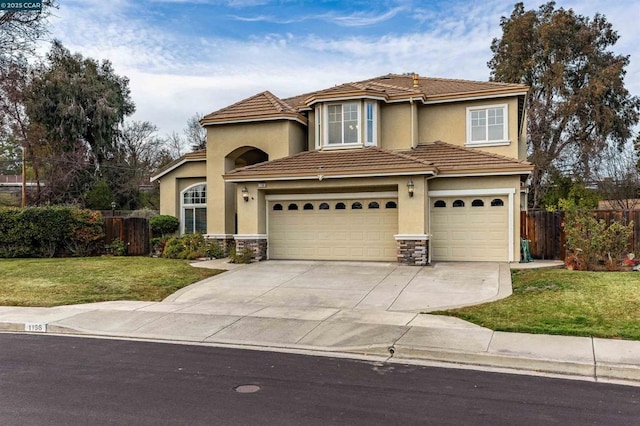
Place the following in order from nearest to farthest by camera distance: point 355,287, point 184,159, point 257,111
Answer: point 355,287
point 257,111
point 184,159

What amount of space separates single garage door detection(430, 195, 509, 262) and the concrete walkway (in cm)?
115

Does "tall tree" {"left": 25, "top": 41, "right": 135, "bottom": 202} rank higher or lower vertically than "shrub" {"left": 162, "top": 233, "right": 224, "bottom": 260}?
higher

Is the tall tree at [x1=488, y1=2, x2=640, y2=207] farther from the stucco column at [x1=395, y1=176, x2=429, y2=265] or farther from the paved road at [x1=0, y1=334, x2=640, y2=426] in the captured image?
the paved road at [x1=0, y1=334, x2=640, y2=426]

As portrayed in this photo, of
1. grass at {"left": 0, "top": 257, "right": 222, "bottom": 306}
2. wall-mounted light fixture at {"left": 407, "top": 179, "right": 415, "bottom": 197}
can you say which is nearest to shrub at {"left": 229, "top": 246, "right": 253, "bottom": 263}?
grass at {"left": 0, "top": 257, "right": 222, "bottom": 306}

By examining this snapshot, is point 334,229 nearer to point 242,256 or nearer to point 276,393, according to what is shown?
point 242,256

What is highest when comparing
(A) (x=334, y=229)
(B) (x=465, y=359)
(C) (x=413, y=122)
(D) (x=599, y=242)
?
(C) (x=413, y=122)

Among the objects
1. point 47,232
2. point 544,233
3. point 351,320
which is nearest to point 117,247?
point 47,232

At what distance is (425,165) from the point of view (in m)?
15.9

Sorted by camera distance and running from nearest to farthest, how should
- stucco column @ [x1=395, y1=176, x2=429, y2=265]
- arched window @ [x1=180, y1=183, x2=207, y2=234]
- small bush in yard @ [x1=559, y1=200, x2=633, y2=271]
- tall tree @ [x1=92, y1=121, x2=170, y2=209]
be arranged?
small bush in yard @ [x1=559, y1=200, x2=633, y2=271] → stucco column @ [x1=395, y1=176, x2=429, y2=265] → arched window @ [x1=180, y1=183, x2=207, y2=234] → tall tree @ [x1=92, y1=121, x2=170, y2=209]

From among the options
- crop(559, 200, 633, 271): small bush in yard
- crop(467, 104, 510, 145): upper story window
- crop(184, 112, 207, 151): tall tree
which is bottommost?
crop(559, 200, 633, 271): small bush in yard

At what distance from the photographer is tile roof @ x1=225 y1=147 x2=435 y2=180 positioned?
16297 millimetres

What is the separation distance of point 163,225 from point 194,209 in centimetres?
160

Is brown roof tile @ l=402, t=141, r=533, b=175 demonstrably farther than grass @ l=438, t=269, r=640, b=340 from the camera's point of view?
Yes

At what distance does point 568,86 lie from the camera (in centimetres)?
3653
